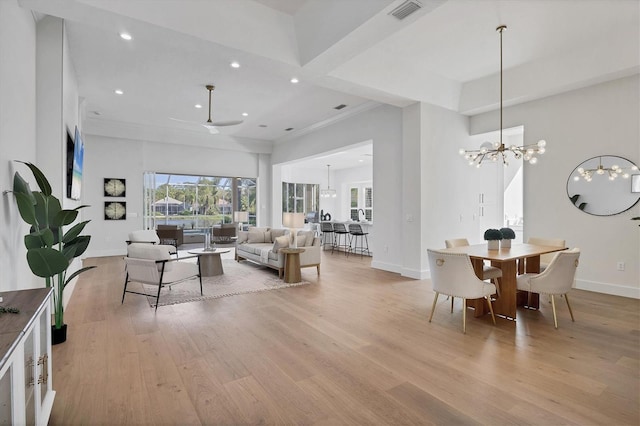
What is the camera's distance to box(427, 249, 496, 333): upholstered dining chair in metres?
3.38

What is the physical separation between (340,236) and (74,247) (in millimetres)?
7999

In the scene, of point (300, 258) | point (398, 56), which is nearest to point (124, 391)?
point (300, 258)

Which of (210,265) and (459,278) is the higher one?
(459,278)

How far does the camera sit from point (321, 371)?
2594 mm

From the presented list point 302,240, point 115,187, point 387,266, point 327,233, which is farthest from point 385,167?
point 115,187

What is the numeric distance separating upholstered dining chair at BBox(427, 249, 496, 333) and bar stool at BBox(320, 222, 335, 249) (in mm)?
6316

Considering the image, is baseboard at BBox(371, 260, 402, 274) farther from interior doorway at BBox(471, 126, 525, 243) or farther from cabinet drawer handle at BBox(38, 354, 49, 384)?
cabinet drawer handle at BBox(38, 354, 49, 384)

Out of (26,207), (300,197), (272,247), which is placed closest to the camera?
(26,207)

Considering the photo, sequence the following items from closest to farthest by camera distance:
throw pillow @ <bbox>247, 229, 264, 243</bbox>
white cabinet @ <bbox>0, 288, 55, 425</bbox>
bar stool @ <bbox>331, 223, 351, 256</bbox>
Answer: white cabinet @ <bbox>0, 288, 55, 425</bbox>, throw pillow @ <bbox>247, 229, 264, 243</bbox>, bar stool @ <bbox>331, 223, 351, 256</bbox>

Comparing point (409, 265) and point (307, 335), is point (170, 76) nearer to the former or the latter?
point (307, 335)

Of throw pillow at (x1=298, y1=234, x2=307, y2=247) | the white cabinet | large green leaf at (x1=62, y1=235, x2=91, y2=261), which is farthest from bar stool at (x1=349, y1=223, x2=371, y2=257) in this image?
the white cabinet

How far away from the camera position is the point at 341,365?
2.69m

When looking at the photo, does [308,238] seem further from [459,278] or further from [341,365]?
[341,365]

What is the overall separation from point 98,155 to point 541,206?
32.4 feet
